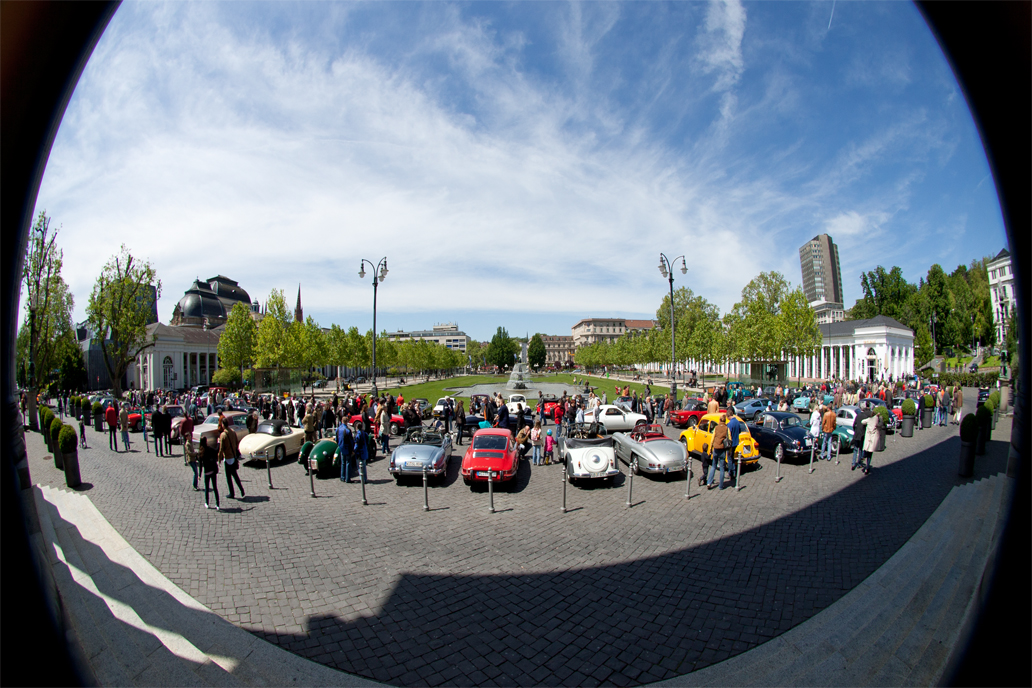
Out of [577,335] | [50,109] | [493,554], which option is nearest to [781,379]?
[493,554]

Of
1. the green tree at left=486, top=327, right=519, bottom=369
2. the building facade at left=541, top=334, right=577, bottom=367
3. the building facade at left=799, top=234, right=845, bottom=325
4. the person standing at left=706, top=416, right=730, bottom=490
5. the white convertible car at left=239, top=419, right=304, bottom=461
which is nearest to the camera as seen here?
the person standing at left=706, top=416, right=730, bottom=490

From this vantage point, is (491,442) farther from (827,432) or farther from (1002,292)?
(827,432)

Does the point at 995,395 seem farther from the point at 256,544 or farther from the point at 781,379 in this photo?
the point at 781,379

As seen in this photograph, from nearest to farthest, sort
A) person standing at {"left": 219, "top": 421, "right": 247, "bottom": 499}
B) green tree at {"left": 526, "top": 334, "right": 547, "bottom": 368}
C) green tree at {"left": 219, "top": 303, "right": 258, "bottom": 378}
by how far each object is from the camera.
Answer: person standing at {"left": 219, "top": 421, "right": 247, "bottom": 499}
green tree at {"left": 219, "top": 303, "right": 258, "bottom": 378}
green tree at {"left": 526, "top": 334, "right": 547, "bottom": 368}

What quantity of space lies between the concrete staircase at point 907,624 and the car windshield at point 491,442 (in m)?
7.00

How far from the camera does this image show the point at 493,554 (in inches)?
234

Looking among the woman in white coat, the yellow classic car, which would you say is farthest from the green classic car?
the woman in white coat

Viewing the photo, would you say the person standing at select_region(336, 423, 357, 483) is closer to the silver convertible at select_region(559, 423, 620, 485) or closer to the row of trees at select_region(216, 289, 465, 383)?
the silver convertible at select_region(559, 423, 620, 485)

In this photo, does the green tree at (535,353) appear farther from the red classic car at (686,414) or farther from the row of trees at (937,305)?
the row of trees at (937,305)

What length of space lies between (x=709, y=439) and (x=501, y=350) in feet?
316

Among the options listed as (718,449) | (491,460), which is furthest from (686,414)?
(491,460)

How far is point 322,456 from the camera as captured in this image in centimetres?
1034

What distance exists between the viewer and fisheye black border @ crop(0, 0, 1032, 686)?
142 cm

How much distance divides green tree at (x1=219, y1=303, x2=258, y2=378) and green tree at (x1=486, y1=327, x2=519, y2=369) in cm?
6785
